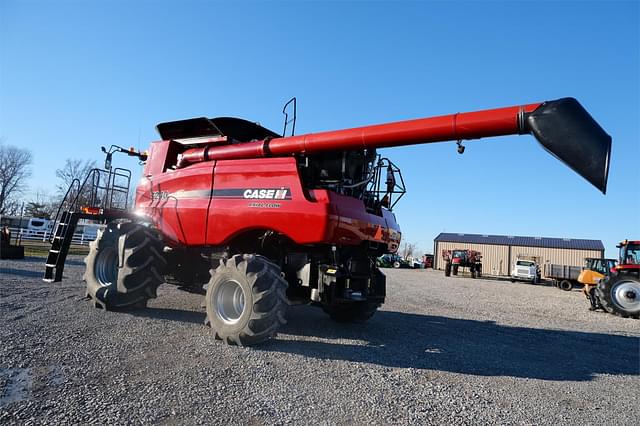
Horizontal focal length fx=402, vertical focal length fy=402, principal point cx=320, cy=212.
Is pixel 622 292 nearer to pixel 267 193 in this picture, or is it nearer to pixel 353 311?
pixel 353 311

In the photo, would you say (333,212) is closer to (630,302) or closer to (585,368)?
(585,368)

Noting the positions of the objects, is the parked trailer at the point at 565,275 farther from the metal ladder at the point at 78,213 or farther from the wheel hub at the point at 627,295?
the metal ladder at the point at 78,213

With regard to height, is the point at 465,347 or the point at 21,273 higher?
the point at 465,347

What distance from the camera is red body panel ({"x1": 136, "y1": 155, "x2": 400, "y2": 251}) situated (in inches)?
217


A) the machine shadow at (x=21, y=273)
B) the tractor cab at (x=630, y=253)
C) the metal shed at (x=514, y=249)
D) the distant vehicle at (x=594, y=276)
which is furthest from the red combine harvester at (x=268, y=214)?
the metal shed at (x=514, y=249)

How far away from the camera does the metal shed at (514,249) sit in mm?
43425

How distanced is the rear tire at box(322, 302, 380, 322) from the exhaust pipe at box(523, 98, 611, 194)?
3961mm

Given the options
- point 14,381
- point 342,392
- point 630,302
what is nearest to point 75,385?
point 14,381

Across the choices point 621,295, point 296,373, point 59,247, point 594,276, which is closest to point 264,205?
point 296,373

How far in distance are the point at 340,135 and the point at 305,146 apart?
0.58 meters

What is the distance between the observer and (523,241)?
4641cm

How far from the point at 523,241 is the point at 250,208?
47.4m

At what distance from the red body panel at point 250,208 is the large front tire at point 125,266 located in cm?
53

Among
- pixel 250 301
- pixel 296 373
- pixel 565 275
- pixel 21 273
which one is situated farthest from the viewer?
pixel 565 275
